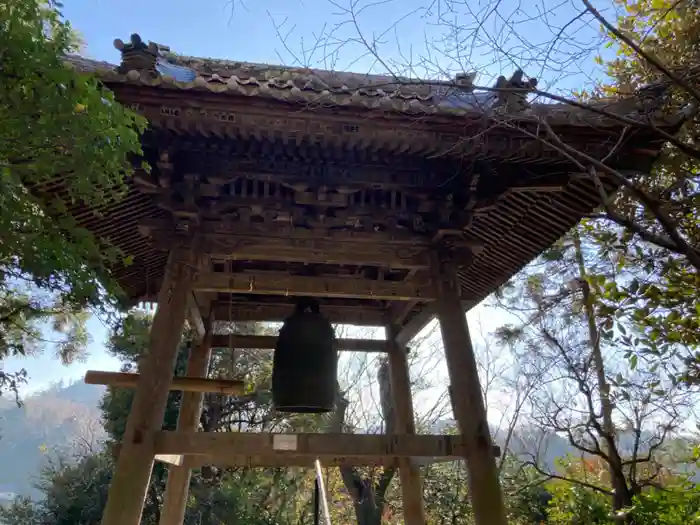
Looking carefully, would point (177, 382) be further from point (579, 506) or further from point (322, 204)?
point (579, 506)

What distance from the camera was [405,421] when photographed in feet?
18.2

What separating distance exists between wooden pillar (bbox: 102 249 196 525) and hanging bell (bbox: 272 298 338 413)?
0.93m

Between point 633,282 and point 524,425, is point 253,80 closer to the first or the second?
point 633,282

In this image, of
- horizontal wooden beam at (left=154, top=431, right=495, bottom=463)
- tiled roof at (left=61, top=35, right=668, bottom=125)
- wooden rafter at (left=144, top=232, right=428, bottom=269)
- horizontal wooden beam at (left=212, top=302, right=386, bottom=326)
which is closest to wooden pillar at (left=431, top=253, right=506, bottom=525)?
horizontal wooden beam at (left=154, top=431, right=495, bottom=463)

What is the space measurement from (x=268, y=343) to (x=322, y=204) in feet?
7.75

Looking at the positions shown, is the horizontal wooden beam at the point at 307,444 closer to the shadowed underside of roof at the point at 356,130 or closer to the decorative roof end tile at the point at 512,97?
the shadowed underside of roof at the point at 356,130

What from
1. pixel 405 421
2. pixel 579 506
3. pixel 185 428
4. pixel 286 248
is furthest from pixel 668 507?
pixel 185 428

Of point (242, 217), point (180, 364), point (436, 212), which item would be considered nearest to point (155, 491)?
point (180, 364)

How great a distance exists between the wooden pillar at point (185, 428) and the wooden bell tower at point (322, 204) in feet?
0.08

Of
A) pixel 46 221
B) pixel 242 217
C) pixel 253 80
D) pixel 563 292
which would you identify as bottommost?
pixel 46 221

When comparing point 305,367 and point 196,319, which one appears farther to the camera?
point 196,319

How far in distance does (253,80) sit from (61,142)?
1.64 meters

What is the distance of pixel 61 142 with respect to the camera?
2.17 metres

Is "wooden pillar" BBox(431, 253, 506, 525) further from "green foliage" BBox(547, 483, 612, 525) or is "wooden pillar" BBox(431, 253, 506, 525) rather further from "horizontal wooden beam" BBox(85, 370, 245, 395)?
"green foliage" BBox(547, 483, 612, 525)
